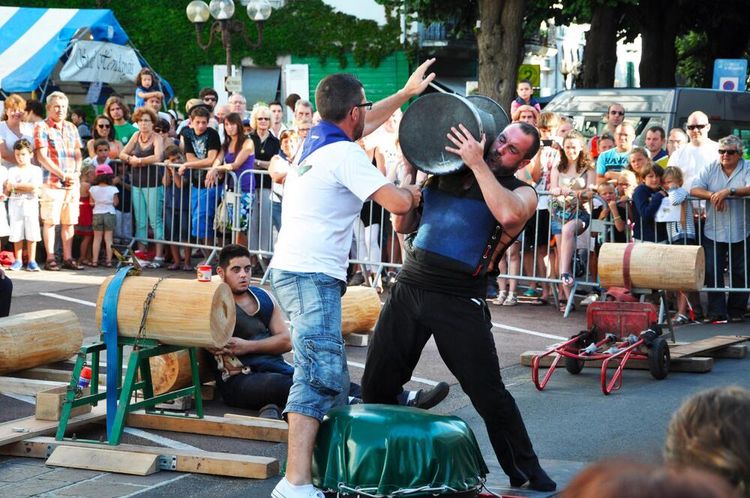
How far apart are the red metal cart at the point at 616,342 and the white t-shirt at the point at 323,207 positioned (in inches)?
131

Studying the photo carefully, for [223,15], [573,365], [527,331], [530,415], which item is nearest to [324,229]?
[530,415]

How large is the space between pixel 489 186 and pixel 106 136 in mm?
10570

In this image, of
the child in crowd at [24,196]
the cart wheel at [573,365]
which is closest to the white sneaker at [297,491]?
the cart wheel at [573,365]

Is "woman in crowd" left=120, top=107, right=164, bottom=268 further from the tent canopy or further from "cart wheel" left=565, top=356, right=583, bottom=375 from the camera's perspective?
"cart wheel" left=565, top=356, right=583, bottom=375

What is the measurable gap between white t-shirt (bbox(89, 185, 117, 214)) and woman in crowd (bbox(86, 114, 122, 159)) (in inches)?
27.5

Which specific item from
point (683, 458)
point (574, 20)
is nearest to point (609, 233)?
point (683, 458)

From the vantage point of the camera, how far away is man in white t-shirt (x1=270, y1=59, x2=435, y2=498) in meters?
5.25

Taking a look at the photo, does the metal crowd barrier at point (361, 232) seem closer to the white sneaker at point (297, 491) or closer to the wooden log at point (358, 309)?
the wooden log at point (358, 309)

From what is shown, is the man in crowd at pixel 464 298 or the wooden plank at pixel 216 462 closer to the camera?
the man in crowd at pixel 464 298

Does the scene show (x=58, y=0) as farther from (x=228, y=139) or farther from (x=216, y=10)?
(x=228, y=139)

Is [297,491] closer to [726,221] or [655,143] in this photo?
[726,221]

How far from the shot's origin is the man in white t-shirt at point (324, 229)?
5254 millimetres

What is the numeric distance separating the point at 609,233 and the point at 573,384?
3.36 metres

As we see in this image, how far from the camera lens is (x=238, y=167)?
1366 centimetres
